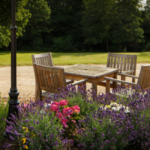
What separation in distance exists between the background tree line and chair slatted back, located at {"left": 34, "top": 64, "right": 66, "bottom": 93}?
30856mm

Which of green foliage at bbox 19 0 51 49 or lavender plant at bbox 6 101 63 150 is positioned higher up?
green foliage at bbox 19 0 51 49

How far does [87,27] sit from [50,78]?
113 ft

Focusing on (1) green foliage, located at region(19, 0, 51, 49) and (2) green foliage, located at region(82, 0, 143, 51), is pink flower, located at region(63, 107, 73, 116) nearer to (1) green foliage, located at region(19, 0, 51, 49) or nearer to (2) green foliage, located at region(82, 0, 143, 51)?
(2) green foliage, located at region(82, 0, 143, 51)

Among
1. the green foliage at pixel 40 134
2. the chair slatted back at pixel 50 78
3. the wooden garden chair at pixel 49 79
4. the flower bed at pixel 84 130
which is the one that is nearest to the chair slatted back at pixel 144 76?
the wooden garden chair at pixel 49 79

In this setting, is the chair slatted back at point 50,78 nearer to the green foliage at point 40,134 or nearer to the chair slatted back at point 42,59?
A: the chair slatted back at point 42,59

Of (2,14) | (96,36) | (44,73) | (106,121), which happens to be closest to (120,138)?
(106,121)

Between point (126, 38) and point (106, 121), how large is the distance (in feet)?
117

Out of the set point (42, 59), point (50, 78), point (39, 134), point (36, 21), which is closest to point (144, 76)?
point (50, 78)

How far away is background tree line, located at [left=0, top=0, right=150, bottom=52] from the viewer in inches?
1423

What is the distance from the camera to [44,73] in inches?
175

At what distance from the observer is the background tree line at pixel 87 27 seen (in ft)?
119

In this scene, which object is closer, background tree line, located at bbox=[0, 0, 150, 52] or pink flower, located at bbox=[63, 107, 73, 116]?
pink flower, located at bbox=[63, 107, 73, 116]

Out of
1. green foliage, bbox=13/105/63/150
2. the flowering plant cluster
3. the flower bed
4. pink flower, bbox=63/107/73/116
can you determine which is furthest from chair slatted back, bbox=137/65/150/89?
green foliage, bbox=13/105/63/150

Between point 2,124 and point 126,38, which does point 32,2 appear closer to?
point 126,38
